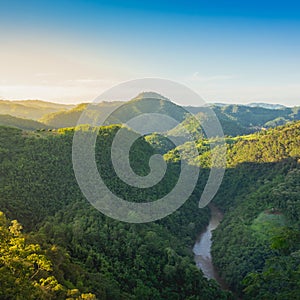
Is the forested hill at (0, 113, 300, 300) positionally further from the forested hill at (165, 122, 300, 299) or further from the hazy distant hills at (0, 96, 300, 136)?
the hazy distant hills at (0, 96, 300, 136)

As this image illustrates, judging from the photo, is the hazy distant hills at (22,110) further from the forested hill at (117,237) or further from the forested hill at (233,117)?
the forested hill at (117,237)

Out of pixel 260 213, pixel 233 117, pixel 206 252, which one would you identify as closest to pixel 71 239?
pixel 206 252

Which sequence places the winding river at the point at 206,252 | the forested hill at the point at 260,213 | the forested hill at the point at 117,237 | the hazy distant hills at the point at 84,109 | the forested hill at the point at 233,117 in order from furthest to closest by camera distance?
the forested hill at the point at 233,117 < the hazy distant hills at the point at 84,109 < the winding river at the point at 206,252 < the forested hill at the point at 260,213 < the forested hill at the point at 117,237

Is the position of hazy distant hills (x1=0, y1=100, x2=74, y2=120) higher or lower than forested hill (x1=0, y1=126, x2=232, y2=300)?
higher

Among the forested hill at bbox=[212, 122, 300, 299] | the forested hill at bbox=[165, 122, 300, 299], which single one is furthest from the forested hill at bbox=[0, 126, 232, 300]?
the forested hill at bbox=[165, 122, 300, 299]

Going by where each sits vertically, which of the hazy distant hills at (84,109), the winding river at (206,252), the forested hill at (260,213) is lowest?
the winding river at (206,252)

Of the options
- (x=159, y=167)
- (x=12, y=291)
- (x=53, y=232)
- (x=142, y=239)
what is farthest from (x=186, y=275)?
(x=159, y=167)

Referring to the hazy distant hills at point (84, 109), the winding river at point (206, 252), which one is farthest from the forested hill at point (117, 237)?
the hazy distant hills at point (84, 109)

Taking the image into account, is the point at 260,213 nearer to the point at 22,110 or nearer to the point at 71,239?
the point at 71,239

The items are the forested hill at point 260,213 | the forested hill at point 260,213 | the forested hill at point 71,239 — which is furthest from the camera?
the forested hill at point 260,213
